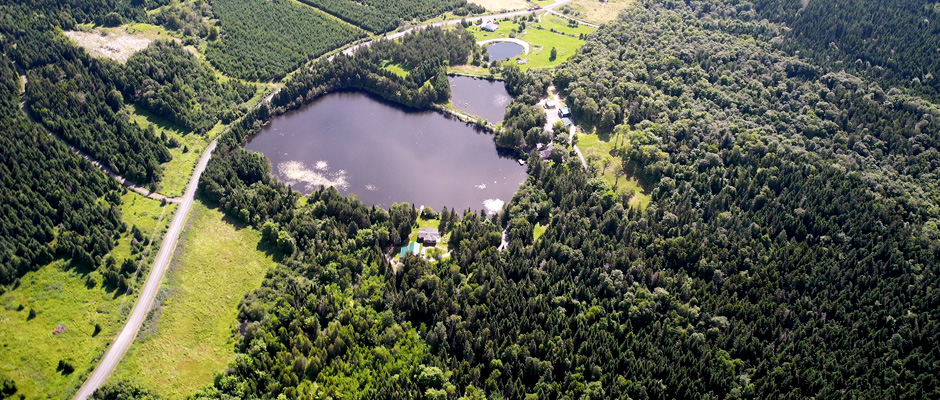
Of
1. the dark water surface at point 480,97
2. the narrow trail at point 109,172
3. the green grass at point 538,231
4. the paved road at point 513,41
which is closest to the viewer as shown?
the green grass at point 538,231

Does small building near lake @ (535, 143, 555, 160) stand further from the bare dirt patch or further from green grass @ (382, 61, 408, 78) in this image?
the bare dirt patch

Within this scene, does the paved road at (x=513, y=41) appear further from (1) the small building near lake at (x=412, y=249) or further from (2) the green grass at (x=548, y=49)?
(1) the small building near lake at (x=412, y=249)

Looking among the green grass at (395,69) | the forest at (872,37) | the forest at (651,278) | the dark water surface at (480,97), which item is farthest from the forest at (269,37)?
the forest at (872,37)

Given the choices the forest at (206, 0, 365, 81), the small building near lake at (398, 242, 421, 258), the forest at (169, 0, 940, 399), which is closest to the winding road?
the forest at (169, 0, 940, 399)

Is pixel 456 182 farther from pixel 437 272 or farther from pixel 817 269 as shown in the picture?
pixel 817 269

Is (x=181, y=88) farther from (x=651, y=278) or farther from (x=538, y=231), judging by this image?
(x=651, y=278)

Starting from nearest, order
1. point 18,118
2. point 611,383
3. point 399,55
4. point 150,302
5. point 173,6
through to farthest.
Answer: point 611,383 < point 150,302 < point 18,118 < point 399,55 < point 173,6

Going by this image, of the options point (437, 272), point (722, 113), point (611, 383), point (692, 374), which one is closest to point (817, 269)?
point (692, 374)

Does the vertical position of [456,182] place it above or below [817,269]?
below
